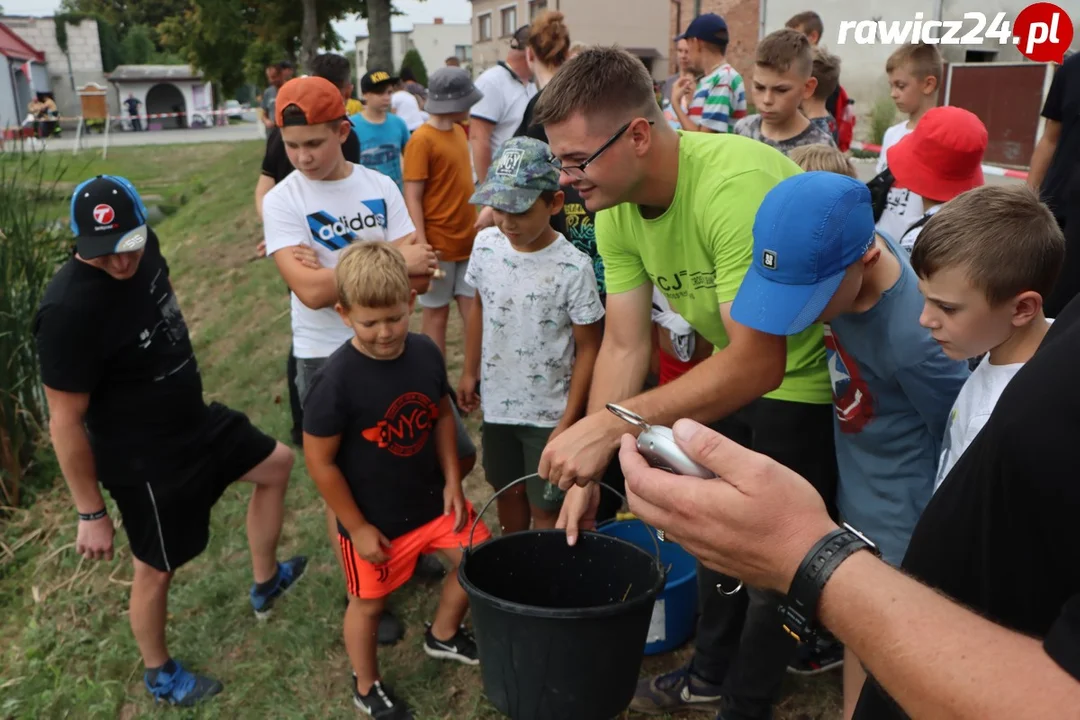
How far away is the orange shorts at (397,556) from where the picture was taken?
2906 millimetres

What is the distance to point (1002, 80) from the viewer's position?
17.5 metres

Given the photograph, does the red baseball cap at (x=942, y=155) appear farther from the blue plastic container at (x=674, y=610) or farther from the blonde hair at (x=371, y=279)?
the blonde hair at (x=371, y=279)

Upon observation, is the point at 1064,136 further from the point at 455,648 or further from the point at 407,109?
the point at 407,109

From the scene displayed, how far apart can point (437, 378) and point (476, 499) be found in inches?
55.9

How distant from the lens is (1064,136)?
155 inches

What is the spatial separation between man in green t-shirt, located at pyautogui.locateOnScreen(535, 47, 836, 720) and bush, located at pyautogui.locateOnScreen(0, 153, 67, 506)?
3.69 meters

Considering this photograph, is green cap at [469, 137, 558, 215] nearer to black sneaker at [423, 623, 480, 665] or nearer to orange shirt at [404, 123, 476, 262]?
black sneaker at [423, 623, 480, 665]

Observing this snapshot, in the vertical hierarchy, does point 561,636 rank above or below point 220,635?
above

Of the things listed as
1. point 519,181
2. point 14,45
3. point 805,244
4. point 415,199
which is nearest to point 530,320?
point 519,181

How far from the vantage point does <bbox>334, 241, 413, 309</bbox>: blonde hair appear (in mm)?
2818

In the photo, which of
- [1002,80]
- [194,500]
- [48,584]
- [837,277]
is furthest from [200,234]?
[1002,80]

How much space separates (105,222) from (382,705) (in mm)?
1908

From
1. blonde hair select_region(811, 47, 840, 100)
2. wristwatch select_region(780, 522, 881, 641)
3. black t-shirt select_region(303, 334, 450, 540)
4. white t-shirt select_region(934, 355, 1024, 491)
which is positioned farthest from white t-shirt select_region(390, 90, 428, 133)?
wristwatch select_region(780, 522, 881, 641)

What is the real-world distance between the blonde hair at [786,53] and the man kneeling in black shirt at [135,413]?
2.85 m
